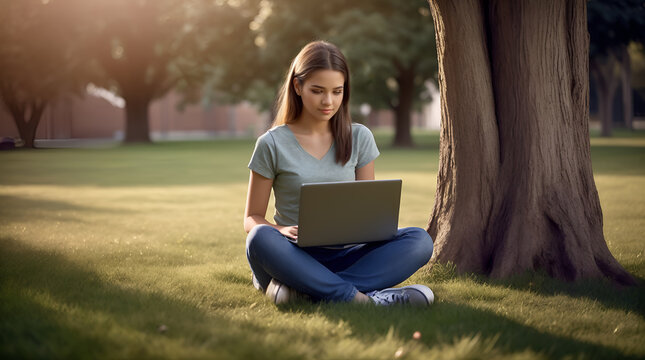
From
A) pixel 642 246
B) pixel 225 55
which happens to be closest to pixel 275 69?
pixel 225 55

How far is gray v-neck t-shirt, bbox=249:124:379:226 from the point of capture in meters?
3.52

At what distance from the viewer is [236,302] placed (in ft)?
12.0

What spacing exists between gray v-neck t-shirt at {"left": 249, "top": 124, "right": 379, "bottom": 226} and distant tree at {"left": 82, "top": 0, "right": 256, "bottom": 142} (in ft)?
88.2

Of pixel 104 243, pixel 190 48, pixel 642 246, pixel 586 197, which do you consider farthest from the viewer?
pixel 190 48

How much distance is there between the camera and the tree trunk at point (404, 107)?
25891 millimetres

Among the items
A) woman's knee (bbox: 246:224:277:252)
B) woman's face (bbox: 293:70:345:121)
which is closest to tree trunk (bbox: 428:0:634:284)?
woman's face (bbox: 293:70:345:121)

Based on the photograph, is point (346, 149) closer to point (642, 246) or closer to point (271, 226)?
point (271, 226)

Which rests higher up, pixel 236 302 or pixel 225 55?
pixel 225 55

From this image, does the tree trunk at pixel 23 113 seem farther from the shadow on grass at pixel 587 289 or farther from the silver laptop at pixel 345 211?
the shadow on grass at pixel 587 289

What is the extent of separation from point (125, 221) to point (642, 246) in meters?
5.87

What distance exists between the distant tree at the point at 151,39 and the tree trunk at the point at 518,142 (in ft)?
86.2

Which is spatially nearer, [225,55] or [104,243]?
[104,243]

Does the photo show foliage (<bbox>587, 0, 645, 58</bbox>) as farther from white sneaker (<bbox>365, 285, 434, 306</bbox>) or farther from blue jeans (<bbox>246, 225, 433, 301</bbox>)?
white sneaker (<bbox>365, 285, 434, 306</bbox>)

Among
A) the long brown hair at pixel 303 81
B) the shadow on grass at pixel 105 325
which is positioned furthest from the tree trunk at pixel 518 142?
the shadow on grass at pixel 105 325
